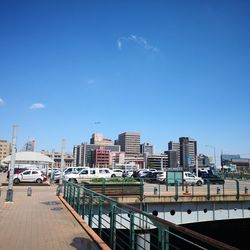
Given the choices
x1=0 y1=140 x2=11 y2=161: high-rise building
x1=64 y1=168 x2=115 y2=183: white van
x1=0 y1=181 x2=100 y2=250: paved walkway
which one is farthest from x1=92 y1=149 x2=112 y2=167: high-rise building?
x1=0 y1=181 x2=100 y2=250: paved walkway

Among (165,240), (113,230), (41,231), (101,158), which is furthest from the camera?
(101,158)

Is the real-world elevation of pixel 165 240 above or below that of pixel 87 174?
below

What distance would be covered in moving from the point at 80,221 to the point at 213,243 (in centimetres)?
838

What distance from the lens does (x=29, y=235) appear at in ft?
30.0

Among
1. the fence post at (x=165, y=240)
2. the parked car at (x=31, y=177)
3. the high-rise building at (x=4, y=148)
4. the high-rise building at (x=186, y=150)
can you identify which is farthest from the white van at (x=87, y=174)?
the high-rise building at (x=186, y=150)

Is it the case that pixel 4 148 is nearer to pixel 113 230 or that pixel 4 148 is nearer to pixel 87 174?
pixel 87 174

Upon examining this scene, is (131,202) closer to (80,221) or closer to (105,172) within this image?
(80,221)

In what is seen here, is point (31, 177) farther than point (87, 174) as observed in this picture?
No

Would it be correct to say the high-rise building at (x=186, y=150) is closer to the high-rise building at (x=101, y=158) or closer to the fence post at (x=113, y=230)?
the high-rise building at (x=101, y=158)

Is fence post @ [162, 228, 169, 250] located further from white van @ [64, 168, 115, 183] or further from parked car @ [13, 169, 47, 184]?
parked car @ [13, 169, 47, 184]

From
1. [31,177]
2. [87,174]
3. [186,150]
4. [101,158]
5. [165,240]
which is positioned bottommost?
[165,240]

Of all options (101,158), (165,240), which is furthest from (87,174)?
(101,158)

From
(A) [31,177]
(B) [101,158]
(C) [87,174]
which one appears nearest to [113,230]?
(C) [87,174]

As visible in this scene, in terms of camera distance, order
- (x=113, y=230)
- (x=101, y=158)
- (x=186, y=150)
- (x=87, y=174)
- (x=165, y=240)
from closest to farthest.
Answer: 1. (x=165, y=240)
2. (x=113, y=230)
3. (x=87, y=174)
4. (x=101, y=158)
5. (x=186, y=150)
